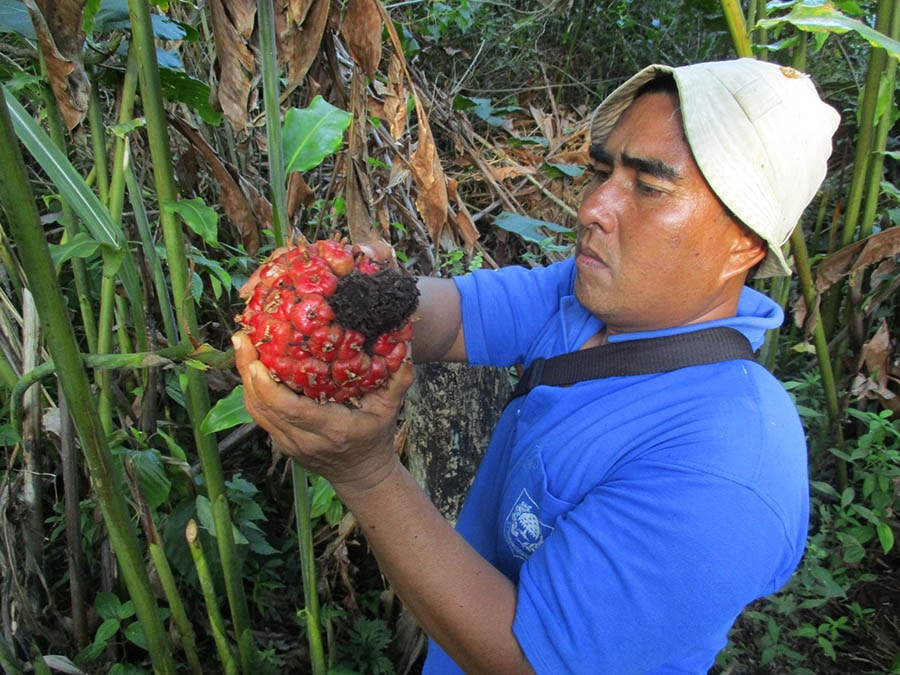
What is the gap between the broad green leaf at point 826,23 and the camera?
1626 millimetres

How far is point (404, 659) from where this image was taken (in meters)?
2.14

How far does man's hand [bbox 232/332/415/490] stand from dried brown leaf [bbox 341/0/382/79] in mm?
774

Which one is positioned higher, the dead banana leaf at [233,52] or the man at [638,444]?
the dead banana leaf at [233,52]

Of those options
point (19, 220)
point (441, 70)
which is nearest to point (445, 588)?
point (19, 220)

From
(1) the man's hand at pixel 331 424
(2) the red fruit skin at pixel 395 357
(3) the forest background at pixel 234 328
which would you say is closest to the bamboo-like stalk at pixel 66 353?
(3) the forest background at pixel 234 328

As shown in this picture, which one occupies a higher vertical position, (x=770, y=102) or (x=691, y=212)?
(x=770, y=102)

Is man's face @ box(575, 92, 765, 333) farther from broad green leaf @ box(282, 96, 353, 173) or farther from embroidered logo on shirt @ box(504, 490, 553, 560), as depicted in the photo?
broad green leaf @ box(282, 96, 353, 173)

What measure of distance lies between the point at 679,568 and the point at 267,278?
78cm

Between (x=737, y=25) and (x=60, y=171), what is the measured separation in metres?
1.94

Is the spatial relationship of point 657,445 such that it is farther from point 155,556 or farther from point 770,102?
point 155,556

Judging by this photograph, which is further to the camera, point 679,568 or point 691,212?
point 691,212

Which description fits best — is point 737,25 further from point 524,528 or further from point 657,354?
point 524,528

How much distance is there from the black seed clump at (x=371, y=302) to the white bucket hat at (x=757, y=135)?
0.61 meters

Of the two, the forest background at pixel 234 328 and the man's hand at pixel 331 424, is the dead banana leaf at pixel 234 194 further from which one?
the man's hand at pixel 331 424
